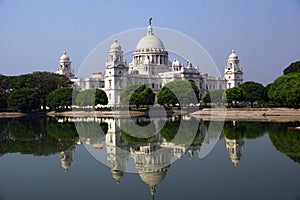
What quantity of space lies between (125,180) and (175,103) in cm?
4498

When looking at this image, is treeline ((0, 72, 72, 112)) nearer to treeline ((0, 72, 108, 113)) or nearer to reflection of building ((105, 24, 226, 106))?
treeline ((0, 72, 108, 113))

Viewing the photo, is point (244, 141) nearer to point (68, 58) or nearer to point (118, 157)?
point (118, 157)

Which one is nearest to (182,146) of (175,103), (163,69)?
(175,103)

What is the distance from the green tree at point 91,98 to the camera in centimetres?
5753

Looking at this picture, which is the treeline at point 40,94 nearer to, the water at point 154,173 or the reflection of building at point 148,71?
the reflection of building at point 148,71

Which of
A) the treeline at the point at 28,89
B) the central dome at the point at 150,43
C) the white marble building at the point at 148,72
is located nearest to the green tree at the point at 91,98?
the treeline at the point at 28,89

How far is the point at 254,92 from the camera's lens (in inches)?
2530

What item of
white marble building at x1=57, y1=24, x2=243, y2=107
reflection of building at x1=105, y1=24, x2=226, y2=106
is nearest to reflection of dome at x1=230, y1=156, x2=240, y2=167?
reflection of building at x1=105, y1=24, x2=226, y2=106

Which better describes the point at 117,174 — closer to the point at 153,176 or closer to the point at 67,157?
the point at 153,176

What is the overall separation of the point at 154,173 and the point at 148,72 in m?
64.6

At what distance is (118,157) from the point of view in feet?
61.7

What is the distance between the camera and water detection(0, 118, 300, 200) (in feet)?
41.5

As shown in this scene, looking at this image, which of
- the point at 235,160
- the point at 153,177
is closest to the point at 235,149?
the point at 235,160

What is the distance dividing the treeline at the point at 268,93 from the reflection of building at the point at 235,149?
24.2 meters
